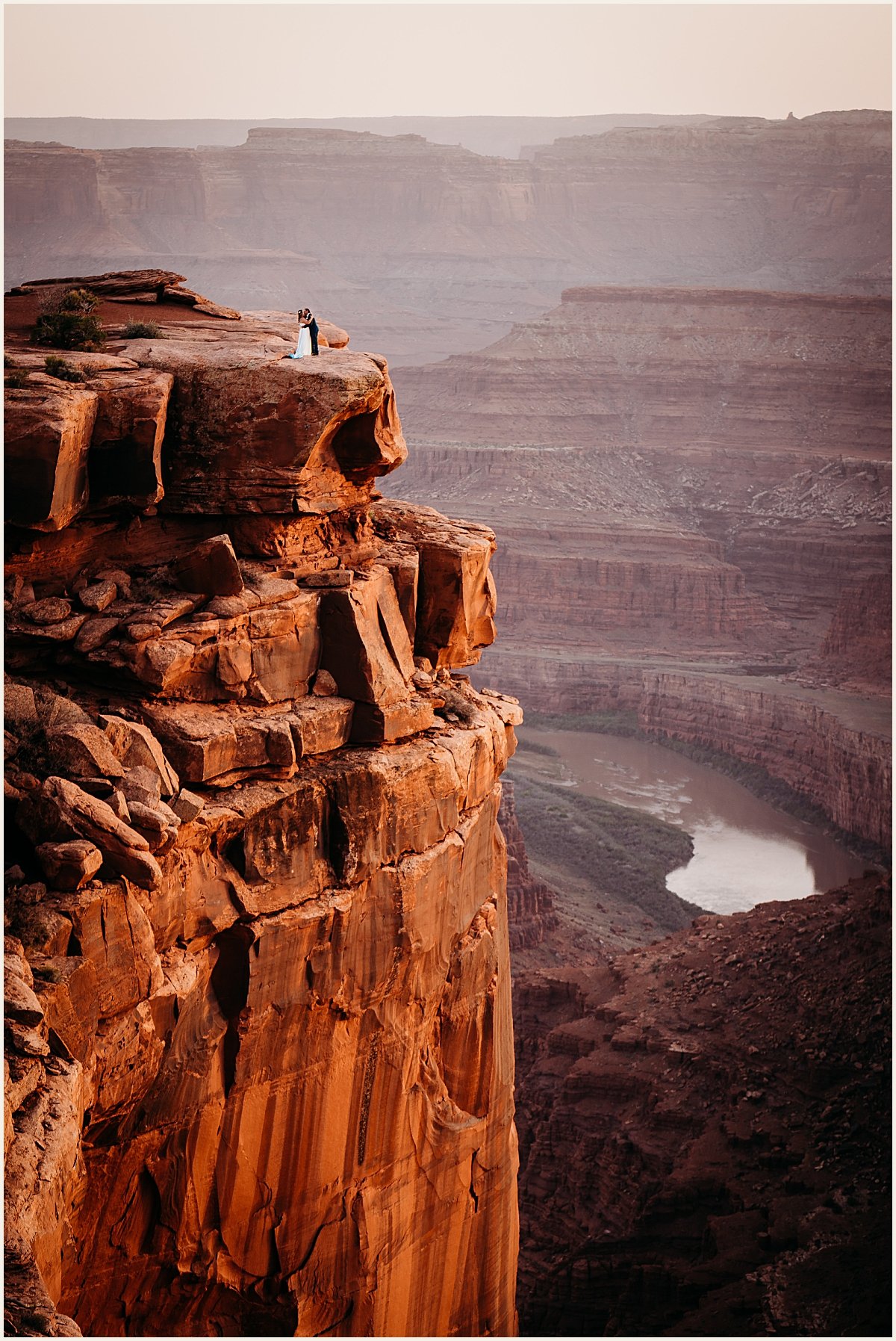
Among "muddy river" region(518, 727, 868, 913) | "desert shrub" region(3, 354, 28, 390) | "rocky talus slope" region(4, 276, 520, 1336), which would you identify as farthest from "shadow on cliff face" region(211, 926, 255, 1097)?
"muddy river" region(518, 727, 868, 913)

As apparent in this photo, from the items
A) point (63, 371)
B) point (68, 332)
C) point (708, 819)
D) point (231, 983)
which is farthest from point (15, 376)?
point (708, 819)

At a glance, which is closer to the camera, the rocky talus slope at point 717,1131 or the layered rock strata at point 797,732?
the rocky talus slope at point 717,1131

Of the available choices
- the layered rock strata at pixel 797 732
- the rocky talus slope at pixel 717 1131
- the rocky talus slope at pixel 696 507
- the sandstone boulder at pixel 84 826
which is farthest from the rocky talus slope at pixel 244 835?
the rocky talus slope at pixel 696 507

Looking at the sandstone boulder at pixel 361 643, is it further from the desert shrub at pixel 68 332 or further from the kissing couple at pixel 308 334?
the desert shrub at pixel 68 332

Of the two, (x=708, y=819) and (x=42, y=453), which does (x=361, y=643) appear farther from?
(x=708, y=819)

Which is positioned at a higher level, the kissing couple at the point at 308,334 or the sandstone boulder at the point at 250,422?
the kissing couple at the point at 308,334

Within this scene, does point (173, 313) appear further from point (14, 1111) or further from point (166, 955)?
point (14, 1111)

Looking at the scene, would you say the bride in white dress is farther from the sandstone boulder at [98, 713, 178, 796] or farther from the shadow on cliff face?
the shadow on cliff face

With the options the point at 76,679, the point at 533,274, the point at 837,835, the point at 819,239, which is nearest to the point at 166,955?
the point at 76,679
